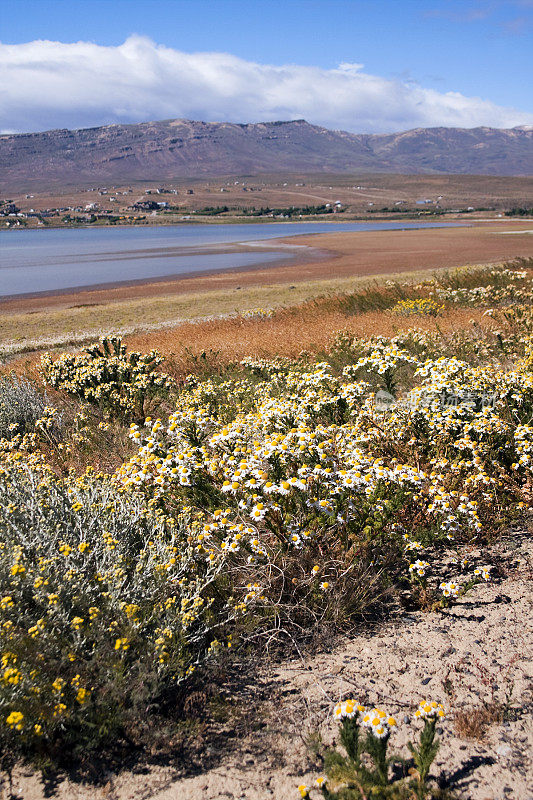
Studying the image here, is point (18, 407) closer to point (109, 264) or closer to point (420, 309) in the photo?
point (420, 309)

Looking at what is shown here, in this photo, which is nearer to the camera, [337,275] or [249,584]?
[249,584]

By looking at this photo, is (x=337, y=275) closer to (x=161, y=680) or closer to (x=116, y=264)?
(x=116, y=264)

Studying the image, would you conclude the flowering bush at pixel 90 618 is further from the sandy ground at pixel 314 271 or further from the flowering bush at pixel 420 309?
the sandy ground at pixel 314 271

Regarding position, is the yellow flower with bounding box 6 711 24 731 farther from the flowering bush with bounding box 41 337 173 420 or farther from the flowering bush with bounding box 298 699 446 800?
the flowering bush with bounding box 41 337 173 420

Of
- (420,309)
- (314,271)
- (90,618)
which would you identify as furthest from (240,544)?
(314,271)

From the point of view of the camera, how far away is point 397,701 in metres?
2.76

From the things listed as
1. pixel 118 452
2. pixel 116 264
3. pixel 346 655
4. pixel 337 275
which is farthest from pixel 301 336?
pixel 116 264

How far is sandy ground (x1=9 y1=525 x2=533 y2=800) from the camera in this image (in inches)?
92.7

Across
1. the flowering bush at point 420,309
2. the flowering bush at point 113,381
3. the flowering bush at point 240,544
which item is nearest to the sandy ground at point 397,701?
the flowering bush at point 240,544

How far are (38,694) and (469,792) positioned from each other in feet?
6.22

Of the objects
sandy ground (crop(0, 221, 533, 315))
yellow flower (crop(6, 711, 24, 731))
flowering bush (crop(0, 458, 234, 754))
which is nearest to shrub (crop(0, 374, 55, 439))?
flowering bush (crop(0, 458, 234, 754))

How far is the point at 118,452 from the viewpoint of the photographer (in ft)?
20.9

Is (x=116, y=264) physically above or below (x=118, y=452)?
above

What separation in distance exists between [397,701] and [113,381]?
6.06 meters
